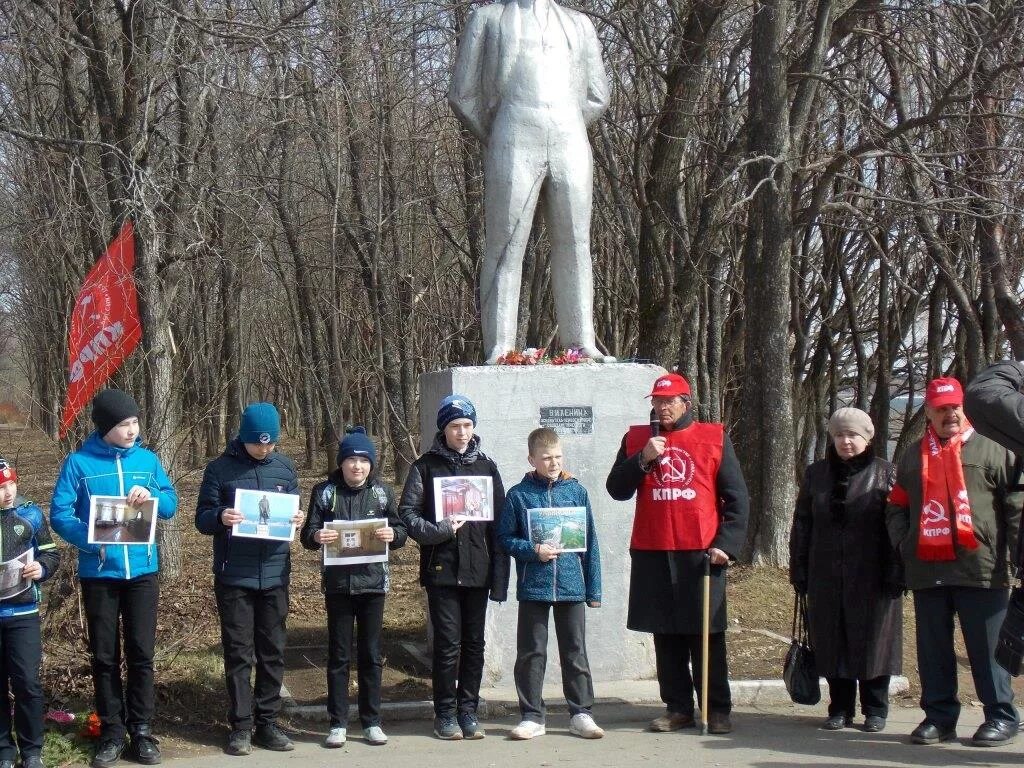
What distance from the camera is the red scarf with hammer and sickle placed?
5.60 meters

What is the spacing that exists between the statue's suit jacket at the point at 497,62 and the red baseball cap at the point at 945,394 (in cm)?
289

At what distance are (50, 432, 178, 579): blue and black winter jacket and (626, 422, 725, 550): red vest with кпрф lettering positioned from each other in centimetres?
241

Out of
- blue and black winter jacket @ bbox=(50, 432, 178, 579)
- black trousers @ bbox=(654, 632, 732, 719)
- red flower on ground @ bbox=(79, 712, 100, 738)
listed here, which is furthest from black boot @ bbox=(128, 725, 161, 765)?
black trousers @ bbox=(654, 632, 732, 719)

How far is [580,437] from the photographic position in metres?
6.91

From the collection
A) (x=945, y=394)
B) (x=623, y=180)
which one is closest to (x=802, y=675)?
(x=945, y=394)

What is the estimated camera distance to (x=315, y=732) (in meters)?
6.23

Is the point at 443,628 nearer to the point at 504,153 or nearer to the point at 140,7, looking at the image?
the point at 504,153

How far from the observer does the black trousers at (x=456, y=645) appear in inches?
235

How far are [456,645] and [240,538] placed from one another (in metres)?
1.21

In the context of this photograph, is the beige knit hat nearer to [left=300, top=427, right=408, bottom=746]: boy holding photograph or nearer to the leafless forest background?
[left=300, top=427, right=408, bottom=746]: boy holding photograph

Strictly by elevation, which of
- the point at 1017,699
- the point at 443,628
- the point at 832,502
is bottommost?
the point at 1017,699

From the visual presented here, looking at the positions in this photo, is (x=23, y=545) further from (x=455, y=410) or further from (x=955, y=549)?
(x=955, y=549)

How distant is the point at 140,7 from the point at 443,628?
606 centimetres

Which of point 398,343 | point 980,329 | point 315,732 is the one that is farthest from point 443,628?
point 398,343
